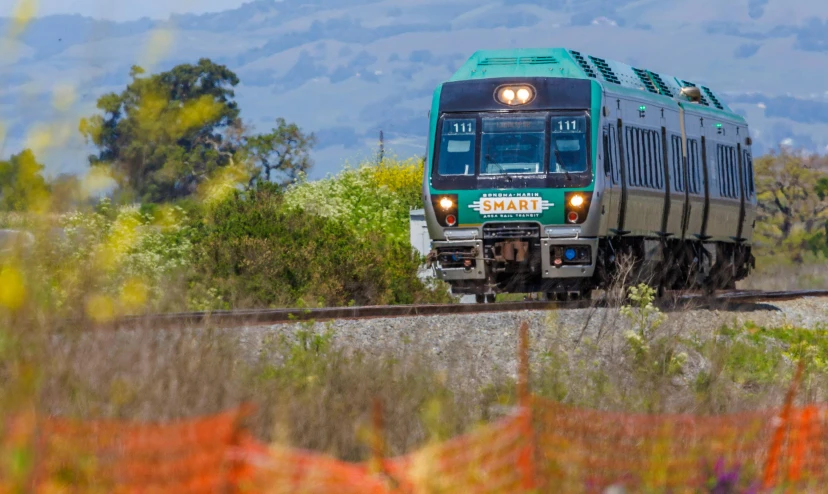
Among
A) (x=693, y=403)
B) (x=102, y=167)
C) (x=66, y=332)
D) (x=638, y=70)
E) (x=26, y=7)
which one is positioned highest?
(x=638, y=70)

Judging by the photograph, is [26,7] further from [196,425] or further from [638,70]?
[638,70]

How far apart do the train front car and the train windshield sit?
0.04ft

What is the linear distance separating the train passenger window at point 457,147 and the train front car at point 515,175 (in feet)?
0.04

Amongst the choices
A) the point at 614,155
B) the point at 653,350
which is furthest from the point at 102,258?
the point at 614,155

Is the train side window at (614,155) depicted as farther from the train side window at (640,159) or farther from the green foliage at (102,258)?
the green foliage at (102,258)

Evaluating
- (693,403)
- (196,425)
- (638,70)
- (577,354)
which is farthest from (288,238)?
(196,425)

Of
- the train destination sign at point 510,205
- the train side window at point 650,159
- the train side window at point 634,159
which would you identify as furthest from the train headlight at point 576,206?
the train side window at point 650,159

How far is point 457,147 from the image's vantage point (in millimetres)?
17484

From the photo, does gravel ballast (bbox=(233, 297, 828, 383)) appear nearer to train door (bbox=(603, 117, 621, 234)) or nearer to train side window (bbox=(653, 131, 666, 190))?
train door (bbox=(603, 117, 621, 234))

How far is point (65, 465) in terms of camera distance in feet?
18.5

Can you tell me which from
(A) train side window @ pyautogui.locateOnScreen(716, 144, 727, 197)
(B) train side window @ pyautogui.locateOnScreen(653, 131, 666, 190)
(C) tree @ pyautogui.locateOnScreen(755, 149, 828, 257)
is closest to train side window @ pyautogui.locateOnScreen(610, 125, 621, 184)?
(B) train side window @ pyautogui.locateOnScreen(653, 131, 666, 190)

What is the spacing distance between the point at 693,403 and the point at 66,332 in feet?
16.0

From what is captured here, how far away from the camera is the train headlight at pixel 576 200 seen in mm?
17234

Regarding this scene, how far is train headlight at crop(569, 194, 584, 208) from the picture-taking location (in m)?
17.2
